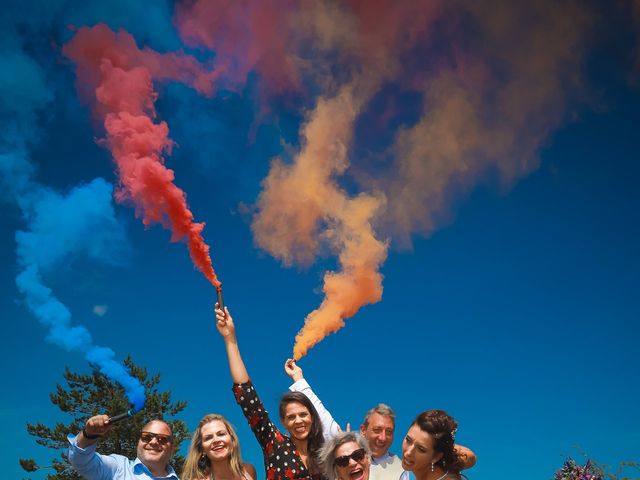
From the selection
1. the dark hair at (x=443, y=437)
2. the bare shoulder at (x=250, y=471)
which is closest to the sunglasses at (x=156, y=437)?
the bare shoulder at (x=250, y=471)

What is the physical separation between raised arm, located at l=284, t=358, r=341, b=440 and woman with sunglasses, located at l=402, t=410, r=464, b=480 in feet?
3.77

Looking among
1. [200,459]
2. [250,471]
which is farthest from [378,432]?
[200,459]

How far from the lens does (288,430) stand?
6613 mm

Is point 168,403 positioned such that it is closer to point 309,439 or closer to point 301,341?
point 301,341

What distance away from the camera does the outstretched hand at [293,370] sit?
8.46m

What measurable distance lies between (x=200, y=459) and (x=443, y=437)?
267 centimetres

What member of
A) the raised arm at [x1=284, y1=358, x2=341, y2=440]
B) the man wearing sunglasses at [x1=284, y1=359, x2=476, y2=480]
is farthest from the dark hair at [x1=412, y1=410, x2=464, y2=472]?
the man wearing sunglasses at [x1=284, y1=359, x2=476, y2=480]

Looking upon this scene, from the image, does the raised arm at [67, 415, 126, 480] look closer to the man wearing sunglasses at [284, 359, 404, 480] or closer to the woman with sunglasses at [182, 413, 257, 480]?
the woman with sunglasses at [182, 413, 257, 480]

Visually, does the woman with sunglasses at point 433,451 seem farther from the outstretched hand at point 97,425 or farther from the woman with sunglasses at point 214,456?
the outstretched hand at point 97,425

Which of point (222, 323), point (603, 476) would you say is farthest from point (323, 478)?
point (603, 476)

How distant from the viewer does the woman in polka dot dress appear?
6.21 metres

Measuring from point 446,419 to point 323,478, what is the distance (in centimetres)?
156

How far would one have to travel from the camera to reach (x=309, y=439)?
6547mm

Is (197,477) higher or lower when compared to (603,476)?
higher
